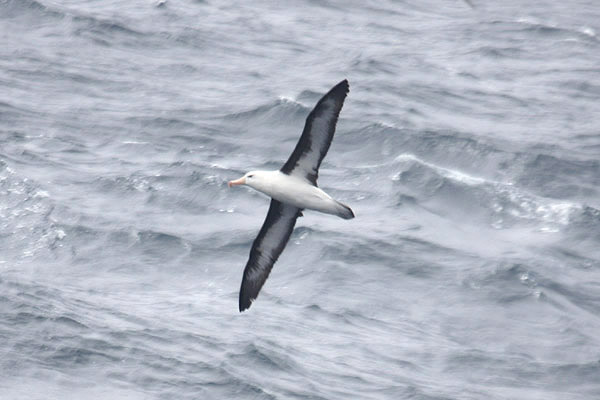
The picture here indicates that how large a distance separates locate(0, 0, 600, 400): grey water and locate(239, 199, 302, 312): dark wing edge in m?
1.96

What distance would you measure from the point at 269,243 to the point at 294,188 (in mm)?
1517

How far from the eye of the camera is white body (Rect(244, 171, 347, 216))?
17.8 m

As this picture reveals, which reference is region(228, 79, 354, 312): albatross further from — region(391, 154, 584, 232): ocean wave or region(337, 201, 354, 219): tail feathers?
Answer: region(391, 154, 584, 232): ocean wave

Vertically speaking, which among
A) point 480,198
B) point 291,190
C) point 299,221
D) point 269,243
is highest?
point 291,190

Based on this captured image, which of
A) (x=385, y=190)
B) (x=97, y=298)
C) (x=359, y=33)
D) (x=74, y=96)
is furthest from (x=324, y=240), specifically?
(x=359, y=33)

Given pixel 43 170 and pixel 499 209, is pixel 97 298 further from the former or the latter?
pixel 499 209

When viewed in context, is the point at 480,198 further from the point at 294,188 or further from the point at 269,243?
the point at 294,188

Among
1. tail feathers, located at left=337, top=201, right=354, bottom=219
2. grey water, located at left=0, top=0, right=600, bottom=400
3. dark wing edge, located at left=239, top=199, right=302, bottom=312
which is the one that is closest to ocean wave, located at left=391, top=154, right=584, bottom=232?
grey water, located at left=0, top=0, right=600, bottom=400

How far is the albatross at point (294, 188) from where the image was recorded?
17312mm

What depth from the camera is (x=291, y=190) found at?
18047 mm

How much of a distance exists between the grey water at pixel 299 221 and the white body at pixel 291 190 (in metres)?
3.52

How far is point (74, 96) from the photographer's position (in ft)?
105

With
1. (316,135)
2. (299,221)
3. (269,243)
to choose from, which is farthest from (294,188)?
(299,221)

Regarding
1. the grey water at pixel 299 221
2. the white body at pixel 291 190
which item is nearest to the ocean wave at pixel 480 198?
the grey water at pixel 299 221
